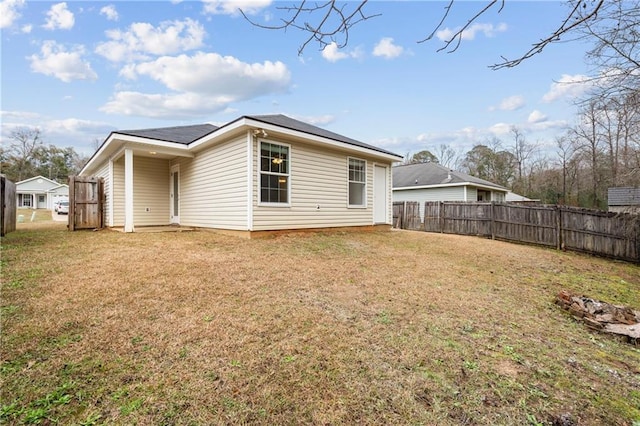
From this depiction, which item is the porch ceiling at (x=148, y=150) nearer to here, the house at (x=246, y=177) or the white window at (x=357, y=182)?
the house at (x=246, y=177)

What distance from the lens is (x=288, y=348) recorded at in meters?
2.51

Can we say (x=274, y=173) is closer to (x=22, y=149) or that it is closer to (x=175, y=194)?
(x=175, y=194)

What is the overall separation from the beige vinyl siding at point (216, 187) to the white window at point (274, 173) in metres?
0.48

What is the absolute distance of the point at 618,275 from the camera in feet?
22.6

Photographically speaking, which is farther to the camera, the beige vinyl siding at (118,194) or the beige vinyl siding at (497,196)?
the beige vinyl siding at (497,196)

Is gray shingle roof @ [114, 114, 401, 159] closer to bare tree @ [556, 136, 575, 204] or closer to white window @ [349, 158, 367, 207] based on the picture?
white window @ [349, 158, 367, 207]

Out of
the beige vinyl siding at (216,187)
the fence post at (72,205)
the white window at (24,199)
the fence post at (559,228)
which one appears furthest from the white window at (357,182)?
the white window at (24,199)

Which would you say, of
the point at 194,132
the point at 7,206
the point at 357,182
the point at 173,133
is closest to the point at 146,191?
the point at 173,133

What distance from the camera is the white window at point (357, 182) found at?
10.1 meters

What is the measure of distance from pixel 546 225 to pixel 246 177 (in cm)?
1038

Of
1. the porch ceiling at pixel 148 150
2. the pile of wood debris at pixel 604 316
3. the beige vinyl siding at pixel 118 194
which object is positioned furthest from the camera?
the beige vinyl siding at pixel 118 194

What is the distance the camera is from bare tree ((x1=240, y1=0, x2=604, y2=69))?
2197 millimetres

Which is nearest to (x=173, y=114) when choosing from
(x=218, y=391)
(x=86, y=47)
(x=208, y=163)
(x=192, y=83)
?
(x=192, y=83)

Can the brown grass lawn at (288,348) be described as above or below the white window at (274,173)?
below
